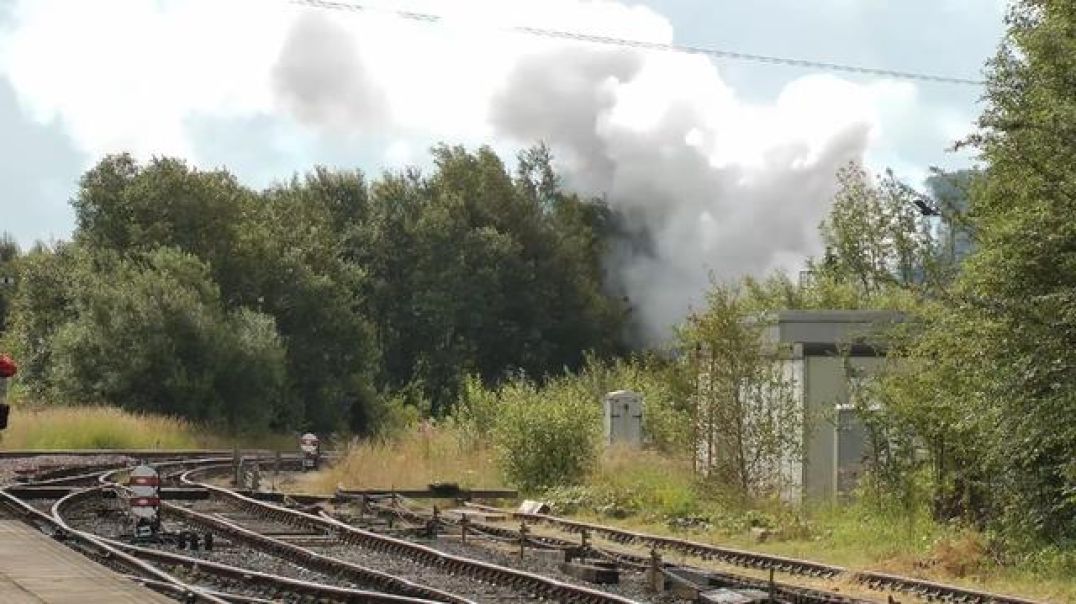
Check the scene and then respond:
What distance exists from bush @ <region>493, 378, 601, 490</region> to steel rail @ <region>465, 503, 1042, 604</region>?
3.74 metres

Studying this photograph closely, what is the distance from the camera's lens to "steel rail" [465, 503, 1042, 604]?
512 inches

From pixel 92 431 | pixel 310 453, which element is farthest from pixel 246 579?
pixel 92 431

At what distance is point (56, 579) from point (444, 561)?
460cm

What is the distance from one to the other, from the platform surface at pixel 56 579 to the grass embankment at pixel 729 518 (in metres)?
8.13

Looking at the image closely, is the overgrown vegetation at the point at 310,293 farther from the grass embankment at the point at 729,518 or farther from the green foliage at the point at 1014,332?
the green foliage at the point at 1014,332

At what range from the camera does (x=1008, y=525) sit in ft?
52.2

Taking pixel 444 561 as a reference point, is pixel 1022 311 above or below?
above

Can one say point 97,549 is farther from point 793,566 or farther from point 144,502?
point 793,566

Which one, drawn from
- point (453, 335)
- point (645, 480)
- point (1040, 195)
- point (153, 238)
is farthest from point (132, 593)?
point (453, 335)

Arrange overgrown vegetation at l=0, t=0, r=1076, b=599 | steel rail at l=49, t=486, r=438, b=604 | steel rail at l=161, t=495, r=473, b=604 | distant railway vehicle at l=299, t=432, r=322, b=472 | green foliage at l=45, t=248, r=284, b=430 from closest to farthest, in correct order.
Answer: steel rail at l=49, t=486, r=438, b=604 → steel rail at l=161, t=495, r=473, b=604 → overgrown vegetation at l=0, t=0, r=1076, b=599 → distant railway vehicle at l=299, t=432, r=322, b=472 → green foliage at l=45, t=248, r=284, b=430

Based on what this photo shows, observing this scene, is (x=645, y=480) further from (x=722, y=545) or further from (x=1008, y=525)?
(x=1008, y=525)

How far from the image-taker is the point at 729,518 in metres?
19.6

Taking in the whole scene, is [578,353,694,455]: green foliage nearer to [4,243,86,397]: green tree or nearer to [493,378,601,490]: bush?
[493,378,601,490]: bush

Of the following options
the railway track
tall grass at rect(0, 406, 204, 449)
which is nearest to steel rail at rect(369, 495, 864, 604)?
the railway track
